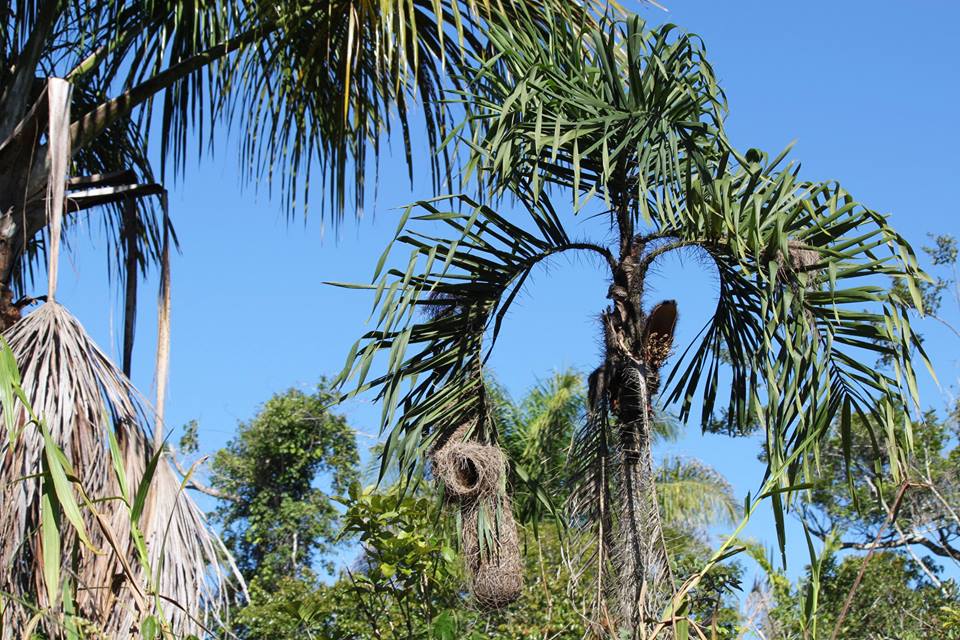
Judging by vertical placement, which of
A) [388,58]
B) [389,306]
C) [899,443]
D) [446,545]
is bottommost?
[446,545]

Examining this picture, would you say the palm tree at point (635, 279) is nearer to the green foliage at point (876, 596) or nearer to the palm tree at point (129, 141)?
the palm tree at point (129, 141)

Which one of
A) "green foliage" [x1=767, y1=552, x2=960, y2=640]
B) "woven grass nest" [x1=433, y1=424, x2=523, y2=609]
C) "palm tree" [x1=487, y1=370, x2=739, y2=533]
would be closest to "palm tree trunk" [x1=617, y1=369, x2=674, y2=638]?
"woven grass nest" [x1=433, y1=424, x2=523, y2=609]

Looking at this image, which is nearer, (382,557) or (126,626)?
(126,626)

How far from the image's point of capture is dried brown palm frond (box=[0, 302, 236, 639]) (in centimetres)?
362

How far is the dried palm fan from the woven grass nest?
2.83ft

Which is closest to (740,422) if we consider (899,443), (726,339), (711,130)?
(726,339)

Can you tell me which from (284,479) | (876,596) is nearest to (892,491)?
(876,596)

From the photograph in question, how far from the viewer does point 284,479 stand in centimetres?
1509

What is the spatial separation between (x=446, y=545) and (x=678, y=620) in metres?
1.96

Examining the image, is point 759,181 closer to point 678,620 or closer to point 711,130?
point 711,130

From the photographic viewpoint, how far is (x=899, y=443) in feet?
12.5

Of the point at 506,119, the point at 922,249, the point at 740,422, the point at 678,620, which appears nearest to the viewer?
the point at 678,620

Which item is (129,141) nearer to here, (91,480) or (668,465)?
(91,480)

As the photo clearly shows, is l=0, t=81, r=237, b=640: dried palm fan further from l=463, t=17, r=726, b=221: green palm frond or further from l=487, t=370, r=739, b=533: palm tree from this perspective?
l=487, t=370, r=739, b=533: palm tree
